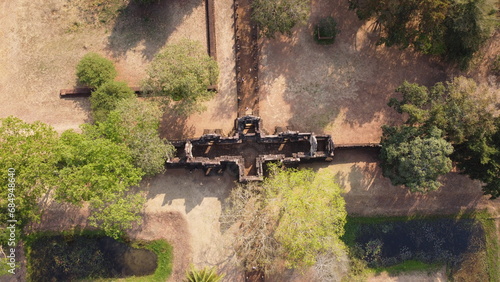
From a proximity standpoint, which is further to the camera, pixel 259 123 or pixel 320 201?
pixel 259 123

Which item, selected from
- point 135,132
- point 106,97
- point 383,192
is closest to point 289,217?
point 383,192

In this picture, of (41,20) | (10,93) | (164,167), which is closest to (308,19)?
(164,167)

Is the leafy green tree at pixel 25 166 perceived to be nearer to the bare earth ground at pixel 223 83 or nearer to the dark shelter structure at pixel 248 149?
the bare earth ground at pixel 223 83

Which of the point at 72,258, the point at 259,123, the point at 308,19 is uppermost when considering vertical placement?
the point at 308,19

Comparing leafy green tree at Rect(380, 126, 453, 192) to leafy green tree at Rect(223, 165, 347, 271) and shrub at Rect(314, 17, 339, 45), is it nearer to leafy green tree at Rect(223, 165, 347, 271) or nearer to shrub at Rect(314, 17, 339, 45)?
leafy green tree at Rect(223, 165, 347, 271)

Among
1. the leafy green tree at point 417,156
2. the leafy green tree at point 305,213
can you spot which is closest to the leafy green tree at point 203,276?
the leafy green tree at point 305,213

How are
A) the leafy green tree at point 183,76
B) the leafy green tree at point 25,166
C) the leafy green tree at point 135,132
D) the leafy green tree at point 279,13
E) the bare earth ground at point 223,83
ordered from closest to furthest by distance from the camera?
the leafy green tree at point 25,166 → the leafy green tree at point 135,132 → the leafy green tree at point 183,76 → the leafy green tree at point 279,13 → the bare earth ground at point 223,83

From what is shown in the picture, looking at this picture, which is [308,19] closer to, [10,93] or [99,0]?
[99,0]
